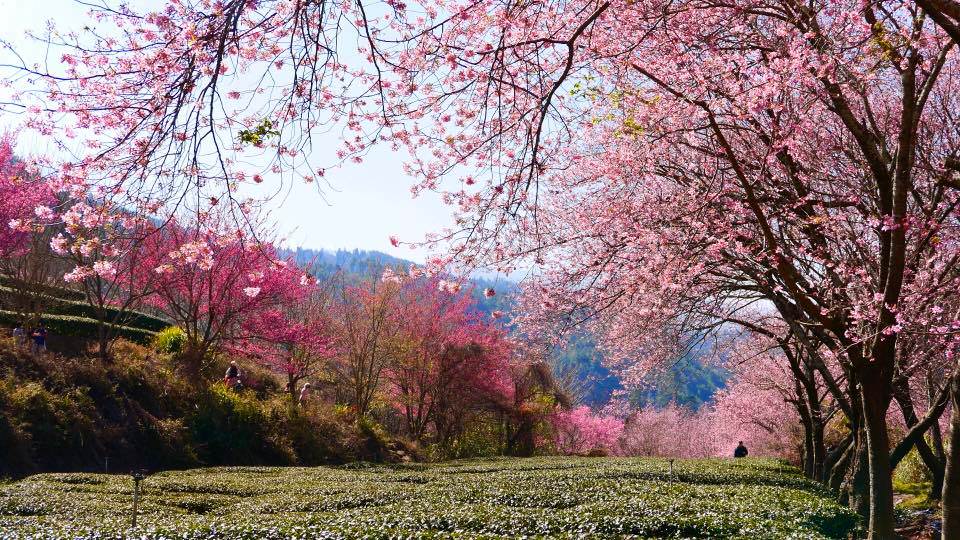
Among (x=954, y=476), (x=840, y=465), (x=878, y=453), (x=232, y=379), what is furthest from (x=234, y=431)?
(x=954, y=476)

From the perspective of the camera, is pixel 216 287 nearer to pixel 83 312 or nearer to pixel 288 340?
pixel 288 340

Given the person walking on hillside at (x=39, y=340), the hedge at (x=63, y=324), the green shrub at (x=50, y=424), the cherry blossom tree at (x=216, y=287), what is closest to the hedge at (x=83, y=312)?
the hedge at (x=63, y=324)

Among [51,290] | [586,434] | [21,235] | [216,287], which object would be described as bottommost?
[586,434]

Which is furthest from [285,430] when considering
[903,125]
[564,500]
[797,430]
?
[797,430]

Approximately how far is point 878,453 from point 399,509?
619cm

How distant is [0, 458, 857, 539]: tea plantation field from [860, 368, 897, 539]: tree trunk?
0.75 meters

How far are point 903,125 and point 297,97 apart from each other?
19.2 ft

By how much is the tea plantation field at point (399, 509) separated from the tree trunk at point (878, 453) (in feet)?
2.46

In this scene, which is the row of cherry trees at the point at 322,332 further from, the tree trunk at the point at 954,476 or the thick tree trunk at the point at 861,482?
the tree trunk at the point at 954,476

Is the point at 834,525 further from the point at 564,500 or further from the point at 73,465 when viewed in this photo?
the point at 73,465

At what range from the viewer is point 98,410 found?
54.5ft

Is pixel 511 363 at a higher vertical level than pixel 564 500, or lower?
higher

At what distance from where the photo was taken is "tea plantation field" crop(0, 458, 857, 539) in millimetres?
7363

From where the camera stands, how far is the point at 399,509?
910 centimetres
